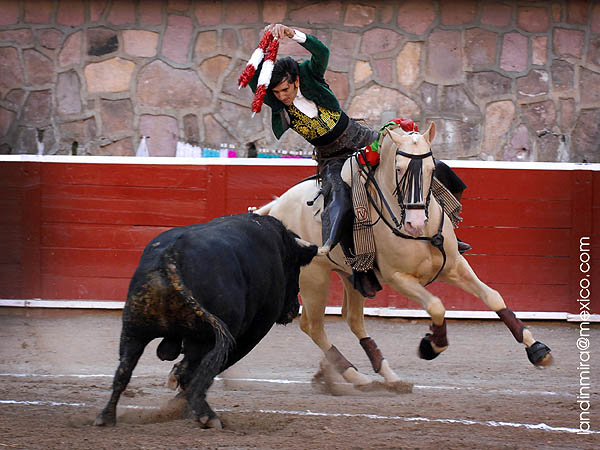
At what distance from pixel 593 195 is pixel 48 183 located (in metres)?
4.89

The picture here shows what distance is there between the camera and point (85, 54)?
28.2 feet

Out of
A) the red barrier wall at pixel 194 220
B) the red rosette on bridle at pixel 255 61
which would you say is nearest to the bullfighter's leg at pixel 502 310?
the red rosette on bridle at pixel 255 61

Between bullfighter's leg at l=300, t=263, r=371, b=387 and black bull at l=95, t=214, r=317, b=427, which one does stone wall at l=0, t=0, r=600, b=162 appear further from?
black bull at l=95, t=214, r=317, b=427

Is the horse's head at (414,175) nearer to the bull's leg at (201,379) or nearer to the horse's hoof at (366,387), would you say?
the horse's hoof at (366,387)

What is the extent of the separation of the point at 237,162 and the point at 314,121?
2521mm

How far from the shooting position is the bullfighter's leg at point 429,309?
4.78m

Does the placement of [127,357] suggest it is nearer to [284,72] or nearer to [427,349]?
[427,349]

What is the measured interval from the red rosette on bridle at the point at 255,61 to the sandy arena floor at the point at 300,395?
6.00 feet

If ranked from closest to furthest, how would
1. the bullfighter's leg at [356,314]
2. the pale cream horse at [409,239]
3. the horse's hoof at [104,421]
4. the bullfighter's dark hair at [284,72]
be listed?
the horse's hoof at [104,421]
the pale cream horse at [409,239]
the bullfighter's dark hair at [284,72]
the bullfighter's leg at [356,314]

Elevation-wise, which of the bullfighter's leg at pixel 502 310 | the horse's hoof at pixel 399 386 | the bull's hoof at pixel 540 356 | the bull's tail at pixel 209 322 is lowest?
the horse's hoof at pixel 399 386

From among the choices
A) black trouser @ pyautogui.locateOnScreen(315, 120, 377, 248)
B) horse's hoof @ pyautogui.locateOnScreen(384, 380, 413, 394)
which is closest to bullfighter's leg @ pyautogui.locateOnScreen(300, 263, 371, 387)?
horse's hoof @ pyautogui.locateOnScreen(384, 380, 413, 394)

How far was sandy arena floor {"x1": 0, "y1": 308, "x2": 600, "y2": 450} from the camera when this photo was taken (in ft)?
12.4

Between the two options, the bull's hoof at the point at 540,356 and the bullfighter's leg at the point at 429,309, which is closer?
the bull's hoof at the point at 540,356

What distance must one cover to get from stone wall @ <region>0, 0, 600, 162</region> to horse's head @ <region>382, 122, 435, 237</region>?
3.64 m
